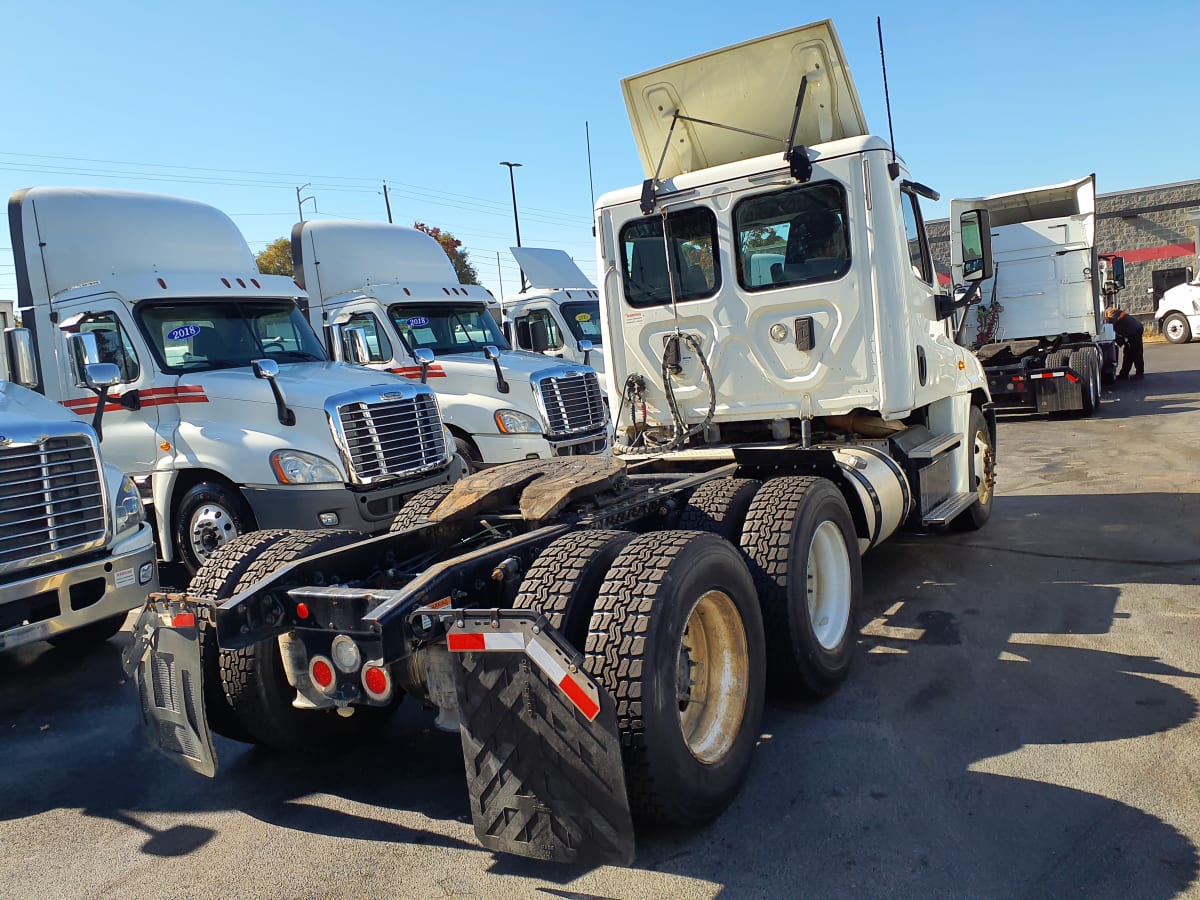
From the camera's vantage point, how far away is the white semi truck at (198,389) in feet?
24.7

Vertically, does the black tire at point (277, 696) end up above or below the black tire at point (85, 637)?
above

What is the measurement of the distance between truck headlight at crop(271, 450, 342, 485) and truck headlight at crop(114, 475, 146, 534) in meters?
1.29

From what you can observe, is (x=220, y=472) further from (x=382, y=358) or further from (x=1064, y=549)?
(x=1064, y=549)

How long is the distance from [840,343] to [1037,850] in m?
3.66

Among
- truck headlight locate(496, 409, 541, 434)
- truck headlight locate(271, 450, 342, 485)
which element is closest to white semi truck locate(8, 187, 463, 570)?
truck headlight locate(271, 450, 342, 485)

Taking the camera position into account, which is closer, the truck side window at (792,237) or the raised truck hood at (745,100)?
the truck side window at (792,237)

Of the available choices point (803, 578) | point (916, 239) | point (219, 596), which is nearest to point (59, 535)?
point (219, 596)

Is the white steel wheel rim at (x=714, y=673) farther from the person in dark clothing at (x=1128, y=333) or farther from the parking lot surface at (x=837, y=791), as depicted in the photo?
the person in dark clothing at (x=1128, y=333)

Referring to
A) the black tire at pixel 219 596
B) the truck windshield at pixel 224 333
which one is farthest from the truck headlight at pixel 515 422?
the black tire at pixel 219 596

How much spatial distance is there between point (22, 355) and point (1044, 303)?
15492 millimetres

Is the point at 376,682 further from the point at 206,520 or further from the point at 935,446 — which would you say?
the point at 206,520

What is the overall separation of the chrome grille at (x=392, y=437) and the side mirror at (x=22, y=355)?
120 inches

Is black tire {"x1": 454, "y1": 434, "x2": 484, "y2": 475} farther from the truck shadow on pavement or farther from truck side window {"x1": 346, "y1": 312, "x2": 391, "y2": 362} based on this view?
the truck shadow on pavement

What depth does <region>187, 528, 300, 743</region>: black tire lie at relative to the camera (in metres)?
3.94
